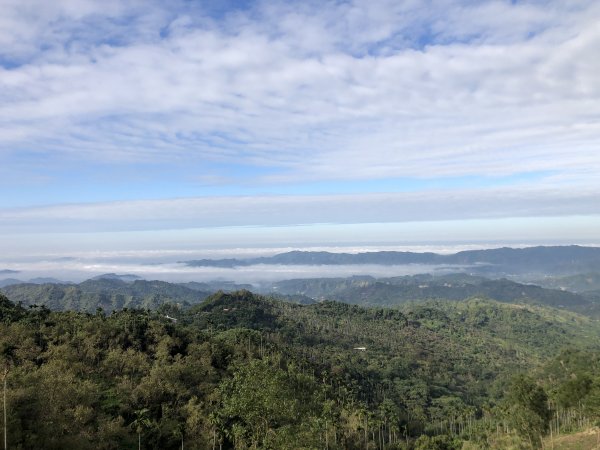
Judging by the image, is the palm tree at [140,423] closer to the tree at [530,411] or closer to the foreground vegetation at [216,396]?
the foreground vegetation at [216,396]

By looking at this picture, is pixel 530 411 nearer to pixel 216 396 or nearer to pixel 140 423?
pixel 216 396

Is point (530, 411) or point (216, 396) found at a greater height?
point (530, 411)

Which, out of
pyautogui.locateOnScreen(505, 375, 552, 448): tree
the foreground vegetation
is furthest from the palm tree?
pyautogui.locateOnScreen(505, 375, 552, 448): tree

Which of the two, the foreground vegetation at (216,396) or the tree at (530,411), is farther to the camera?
the tree at (530,411)

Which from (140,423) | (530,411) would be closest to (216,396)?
(140,423)

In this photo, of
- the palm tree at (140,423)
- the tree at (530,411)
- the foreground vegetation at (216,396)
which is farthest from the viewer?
the tree at (530,411)

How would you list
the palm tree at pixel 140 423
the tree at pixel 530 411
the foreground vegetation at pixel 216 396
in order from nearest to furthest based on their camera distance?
the foreground vegetation at pixel 216 396, the palm tree at pixel 140 423, the tree at pixel 530 411

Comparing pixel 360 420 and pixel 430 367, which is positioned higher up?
pixel 360 420

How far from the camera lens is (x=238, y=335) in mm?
107875

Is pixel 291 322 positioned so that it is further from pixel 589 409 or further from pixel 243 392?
pixel 243 392

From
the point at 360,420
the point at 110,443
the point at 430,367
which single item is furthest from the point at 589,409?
the point at 430,367

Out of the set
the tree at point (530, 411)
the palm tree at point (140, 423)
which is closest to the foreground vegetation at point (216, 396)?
the tree at point (530, 411)

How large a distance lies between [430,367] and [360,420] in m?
95.9

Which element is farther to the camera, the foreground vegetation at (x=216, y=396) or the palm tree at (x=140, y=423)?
the palm tree at (x=140, y=423)
